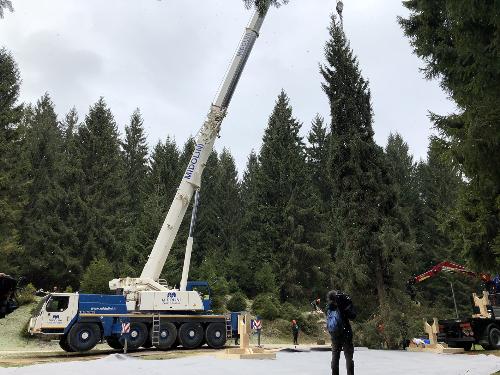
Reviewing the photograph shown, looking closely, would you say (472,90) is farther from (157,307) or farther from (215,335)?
(215,335)

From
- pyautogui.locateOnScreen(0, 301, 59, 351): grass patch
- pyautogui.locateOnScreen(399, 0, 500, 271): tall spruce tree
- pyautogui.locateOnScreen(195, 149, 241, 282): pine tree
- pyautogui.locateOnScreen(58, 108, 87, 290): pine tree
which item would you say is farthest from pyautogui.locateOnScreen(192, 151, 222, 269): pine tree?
pyautogui.locateOnScreen(399, 0, 500, 271): tall spruce tree

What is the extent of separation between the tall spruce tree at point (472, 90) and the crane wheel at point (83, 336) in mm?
13109

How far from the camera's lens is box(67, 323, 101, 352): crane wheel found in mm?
15742

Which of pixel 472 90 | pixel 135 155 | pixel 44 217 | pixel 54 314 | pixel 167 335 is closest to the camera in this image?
pixel 472 90

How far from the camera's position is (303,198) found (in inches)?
1518

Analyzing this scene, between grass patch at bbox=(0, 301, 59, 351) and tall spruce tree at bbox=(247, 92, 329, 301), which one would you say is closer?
grass patch at bbox=(0, 301, 59, 351)

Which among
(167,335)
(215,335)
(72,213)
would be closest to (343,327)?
(167,335)

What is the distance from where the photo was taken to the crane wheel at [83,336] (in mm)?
15742

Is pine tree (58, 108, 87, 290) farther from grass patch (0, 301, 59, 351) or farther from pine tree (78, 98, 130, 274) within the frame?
grass patch (0, 301, 59, 351)

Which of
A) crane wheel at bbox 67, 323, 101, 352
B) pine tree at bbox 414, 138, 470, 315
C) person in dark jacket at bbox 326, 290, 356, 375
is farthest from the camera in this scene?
pine tree at bbox 414, 138, 470, 315

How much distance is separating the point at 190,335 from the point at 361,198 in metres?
10.1

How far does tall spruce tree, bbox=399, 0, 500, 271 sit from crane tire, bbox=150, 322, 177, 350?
1179cm

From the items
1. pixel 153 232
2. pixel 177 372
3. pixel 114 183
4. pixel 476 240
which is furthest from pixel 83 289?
pixel 476 240

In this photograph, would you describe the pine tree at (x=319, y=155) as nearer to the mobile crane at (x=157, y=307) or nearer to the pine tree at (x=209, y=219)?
the pine tree at (x=209, y=219)
